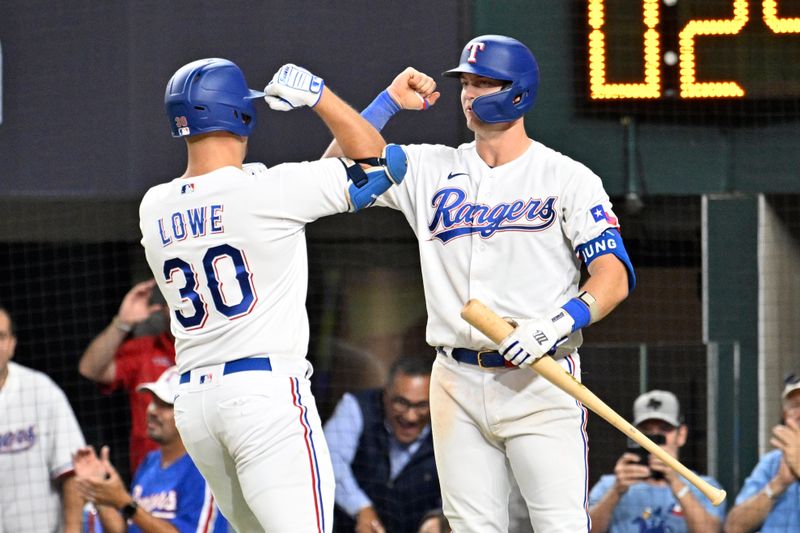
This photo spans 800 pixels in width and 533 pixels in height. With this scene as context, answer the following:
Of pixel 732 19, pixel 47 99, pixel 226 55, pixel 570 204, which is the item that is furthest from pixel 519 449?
pixel 47 99

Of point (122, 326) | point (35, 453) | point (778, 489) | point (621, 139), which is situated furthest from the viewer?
point (122, 326)

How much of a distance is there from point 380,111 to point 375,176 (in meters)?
0.33

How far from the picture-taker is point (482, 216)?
143 inches

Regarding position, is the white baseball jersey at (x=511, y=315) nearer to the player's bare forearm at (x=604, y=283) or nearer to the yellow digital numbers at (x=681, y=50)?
the player's bare forearm at (x=604, y=283)

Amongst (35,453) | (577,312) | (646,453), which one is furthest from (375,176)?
(35,453)

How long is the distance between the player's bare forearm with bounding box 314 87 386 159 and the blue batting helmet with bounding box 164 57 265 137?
185mm

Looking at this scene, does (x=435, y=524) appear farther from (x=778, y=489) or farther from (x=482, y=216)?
(x=482, y=216)

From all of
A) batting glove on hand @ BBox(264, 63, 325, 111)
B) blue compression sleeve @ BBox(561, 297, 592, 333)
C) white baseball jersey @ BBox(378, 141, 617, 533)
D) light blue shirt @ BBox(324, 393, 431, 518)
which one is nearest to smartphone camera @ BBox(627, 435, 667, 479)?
light blue shirt @ BBox(324, 393, 431, 518)

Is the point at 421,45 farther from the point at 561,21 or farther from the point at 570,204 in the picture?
the point at 570,204

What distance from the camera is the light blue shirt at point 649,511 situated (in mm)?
5621

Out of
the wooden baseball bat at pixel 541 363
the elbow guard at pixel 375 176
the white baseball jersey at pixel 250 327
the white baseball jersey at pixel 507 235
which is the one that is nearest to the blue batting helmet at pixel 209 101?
the white baseball jersey at pixel 250 327

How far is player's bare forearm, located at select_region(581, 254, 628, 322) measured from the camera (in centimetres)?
350

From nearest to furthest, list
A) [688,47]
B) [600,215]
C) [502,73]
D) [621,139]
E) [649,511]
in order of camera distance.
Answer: [600,215] → [502,73] → [649,511] → [688,47] → [621,139]

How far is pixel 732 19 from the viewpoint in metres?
5.85
